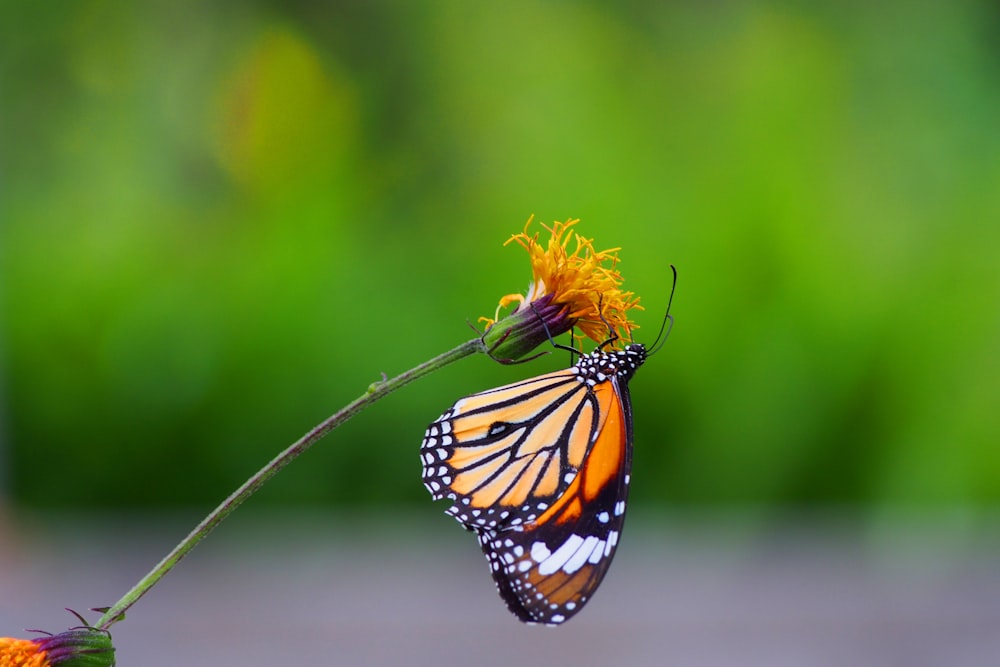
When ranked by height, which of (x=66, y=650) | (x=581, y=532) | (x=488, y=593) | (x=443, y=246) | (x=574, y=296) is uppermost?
(x=443, y=246)

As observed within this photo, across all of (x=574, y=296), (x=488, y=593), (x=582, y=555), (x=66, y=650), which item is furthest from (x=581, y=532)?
(x=488, y=593)

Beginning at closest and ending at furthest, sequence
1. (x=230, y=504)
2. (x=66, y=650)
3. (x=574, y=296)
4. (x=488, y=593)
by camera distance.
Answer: (x=230, y=504)
(x=66, y=650)
(x=574, y=296)
(x=488, y=593)

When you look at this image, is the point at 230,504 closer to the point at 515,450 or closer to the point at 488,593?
the point at 515,450

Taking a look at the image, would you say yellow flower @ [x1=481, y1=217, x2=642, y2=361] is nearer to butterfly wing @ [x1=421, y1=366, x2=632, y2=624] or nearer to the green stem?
butterfly wing @ [x1=421, y1=366, x2=632, y2=624]

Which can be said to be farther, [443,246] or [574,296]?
[443,246]

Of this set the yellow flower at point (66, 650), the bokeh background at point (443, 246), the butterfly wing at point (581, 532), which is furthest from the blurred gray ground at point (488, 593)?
the yellow flower at point (66, 650)

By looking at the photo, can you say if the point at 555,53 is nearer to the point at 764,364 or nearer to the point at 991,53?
the point at 764,364
